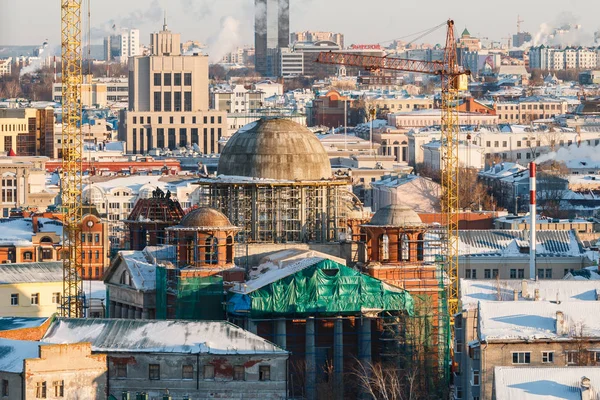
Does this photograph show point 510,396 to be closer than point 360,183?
Yes

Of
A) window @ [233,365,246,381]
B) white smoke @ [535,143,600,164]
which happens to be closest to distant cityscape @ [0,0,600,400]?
window @ [233,365,246,381]

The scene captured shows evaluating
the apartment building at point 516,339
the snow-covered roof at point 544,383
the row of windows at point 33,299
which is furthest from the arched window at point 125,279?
the snow-covered roof at point 544,383

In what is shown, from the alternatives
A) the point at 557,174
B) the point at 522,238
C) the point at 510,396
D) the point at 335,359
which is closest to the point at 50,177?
the point at 557,174

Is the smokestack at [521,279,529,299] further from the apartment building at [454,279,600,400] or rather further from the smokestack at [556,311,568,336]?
the smokestack at [556,311,568,336]

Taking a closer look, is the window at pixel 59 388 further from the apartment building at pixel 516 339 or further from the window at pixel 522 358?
the window at pixel 522 358

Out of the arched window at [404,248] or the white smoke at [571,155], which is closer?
the arched window at [404,248]

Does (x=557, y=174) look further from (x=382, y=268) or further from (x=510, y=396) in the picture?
(x=510, y=396)
